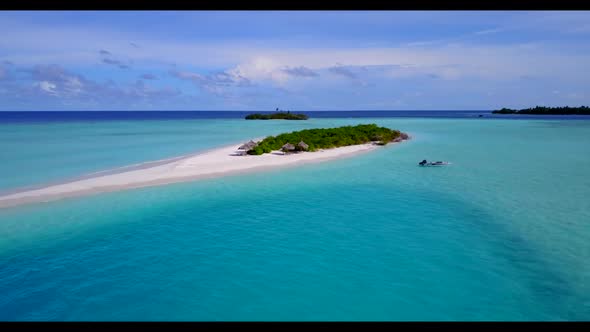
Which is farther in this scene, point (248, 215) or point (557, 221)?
point (248, 215)

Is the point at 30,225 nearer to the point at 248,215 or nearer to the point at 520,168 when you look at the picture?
the point at 248,215

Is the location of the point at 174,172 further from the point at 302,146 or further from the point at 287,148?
the point at 302,146

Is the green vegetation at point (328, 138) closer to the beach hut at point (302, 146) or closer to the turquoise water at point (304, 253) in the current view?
the beach hut at point (302, 146)

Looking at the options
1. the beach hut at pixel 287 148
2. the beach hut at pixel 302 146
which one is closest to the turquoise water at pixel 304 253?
the beach hut at pixel 287 148

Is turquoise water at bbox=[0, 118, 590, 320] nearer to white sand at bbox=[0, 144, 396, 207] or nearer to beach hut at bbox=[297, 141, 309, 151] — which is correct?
white sand at bbox=[0, 144, 396, 207]

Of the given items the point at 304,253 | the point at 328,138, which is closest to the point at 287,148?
the point at 328,138

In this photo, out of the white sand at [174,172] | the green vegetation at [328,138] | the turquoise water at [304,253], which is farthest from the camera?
the green vegetation at [328,138]
